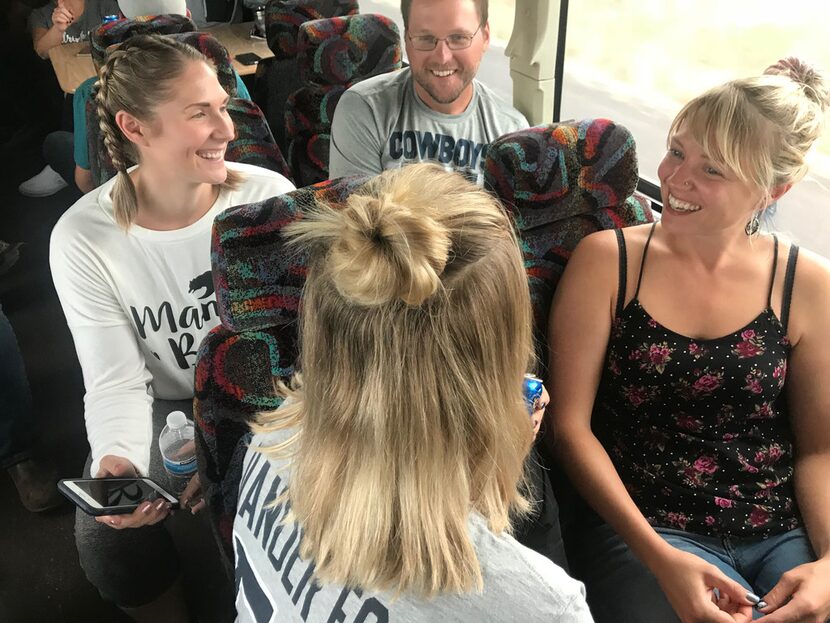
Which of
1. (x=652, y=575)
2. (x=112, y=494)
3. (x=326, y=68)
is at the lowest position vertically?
(x=652, y=575)

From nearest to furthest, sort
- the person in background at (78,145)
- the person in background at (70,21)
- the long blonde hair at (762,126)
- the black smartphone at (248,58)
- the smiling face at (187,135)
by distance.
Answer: the long blonde hair at (762,126) < the smiling face at (187,135) < the person in background at (78,145) < the black smartphone at (248,58) < the person in background at (70,21)

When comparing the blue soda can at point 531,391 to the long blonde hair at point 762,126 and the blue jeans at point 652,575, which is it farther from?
the long blonde hair at point 762,126

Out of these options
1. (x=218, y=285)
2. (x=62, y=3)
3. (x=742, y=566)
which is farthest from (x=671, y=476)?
(x=62, y=3)

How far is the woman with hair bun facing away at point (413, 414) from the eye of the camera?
71 cm

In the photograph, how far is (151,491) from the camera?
1293 mm

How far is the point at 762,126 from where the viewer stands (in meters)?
1.22

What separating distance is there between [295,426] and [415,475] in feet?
0.76

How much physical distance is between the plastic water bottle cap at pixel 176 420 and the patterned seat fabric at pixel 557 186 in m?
0.78

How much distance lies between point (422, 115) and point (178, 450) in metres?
1.20

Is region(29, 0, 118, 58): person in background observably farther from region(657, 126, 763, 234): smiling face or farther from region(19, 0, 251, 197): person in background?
region(657, 126, 763, 234): smiling face

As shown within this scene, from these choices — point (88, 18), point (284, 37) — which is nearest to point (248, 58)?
point (284, 37)

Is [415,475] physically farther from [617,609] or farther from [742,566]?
[742,566]

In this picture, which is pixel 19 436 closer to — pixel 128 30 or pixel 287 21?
pixel 128 30

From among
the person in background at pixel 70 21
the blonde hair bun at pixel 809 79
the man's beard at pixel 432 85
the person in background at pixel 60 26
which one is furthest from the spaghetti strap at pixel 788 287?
the person in background at pixel 70 21
